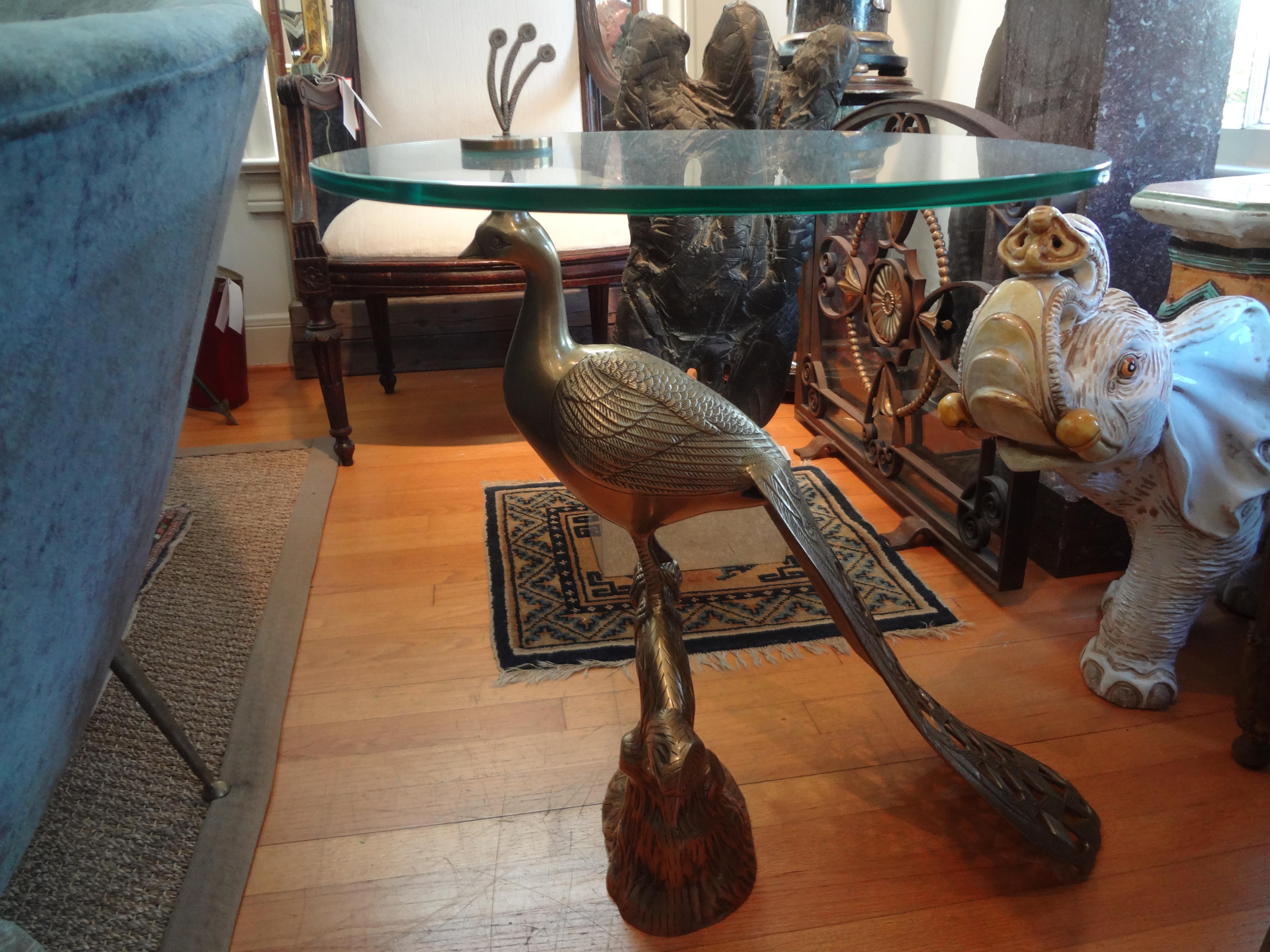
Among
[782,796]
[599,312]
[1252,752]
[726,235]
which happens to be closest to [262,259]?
[599,312]

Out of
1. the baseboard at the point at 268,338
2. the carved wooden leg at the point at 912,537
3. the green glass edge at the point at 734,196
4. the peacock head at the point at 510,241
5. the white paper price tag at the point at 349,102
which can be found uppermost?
the white paper price tag at the point at 349,102

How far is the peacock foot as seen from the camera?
87cm

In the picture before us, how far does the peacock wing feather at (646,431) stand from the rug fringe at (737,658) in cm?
54

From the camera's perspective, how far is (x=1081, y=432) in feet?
3.06

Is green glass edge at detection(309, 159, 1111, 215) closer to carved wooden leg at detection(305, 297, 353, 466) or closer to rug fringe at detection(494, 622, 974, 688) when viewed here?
rug fringe at detection(494, 622, 974, 688)

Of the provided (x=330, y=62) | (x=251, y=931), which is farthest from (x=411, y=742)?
(x=330, y=62)

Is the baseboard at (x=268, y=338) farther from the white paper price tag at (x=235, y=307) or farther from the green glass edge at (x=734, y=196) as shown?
the green glass edge at (x=734, y=196)

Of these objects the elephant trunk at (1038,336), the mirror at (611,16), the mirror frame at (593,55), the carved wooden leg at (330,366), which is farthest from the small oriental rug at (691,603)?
the mirror at (611,16)

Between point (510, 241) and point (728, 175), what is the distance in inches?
8.9

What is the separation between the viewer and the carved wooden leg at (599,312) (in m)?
2.25

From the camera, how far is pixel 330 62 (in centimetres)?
226

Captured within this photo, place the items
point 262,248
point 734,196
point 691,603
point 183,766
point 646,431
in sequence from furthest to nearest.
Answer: point 262,248, point 691,603, point 183,766, point 646,431, point 734,196

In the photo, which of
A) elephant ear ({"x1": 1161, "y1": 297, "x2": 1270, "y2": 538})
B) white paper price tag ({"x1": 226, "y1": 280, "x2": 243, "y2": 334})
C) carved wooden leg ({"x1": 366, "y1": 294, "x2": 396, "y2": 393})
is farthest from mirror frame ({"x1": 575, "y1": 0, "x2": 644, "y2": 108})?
elephant ear ({"x1": 1161, "y1": 297, "x2": 1270, "y2": 538})

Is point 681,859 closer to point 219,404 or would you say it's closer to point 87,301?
point 87,301
